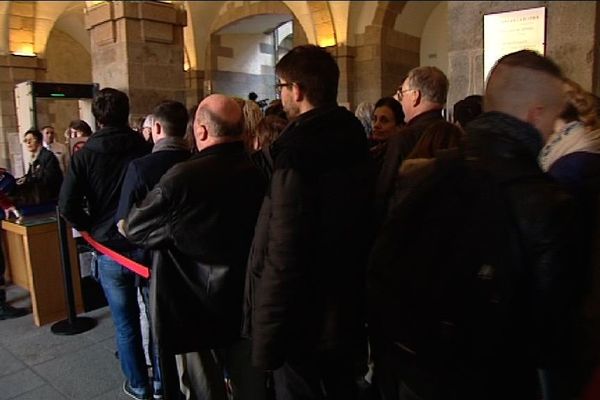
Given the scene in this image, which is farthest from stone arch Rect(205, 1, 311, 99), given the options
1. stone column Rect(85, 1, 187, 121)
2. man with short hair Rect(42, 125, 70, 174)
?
man with short hair Rect(42, 125, 70, 174)

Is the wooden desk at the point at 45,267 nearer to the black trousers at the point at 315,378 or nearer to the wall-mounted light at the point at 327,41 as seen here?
the black trousers at the point at 315,378

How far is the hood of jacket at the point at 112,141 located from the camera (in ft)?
8.57

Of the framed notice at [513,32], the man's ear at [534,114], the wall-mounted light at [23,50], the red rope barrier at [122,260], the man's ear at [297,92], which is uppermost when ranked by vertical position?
the wall-mounted light at [23,50]

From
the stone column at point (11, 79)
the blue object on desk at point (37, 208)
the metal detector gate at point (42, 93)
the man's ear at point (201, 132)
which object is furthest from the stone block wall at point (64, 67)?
the man's ear at point (201, 132)

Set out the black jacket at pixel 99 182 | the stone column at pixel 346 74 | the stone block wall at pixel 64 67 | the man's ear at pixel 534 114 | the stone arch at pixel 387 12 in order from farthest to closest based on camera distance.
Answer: the stone block wall at pixel 64 67, the stone column at pixel 346 74, the stone arch at pixel 387 12, the black jacket at pixel 99 182, the man's ear at pixel 534 114

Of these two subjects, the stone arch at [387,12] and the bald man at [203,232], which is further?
the stone arch at [387,12]

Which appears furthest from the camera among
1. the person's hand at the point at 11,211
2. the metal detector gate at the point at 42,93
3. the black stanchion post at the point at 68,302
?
the metal detector gate at the point at 42,93

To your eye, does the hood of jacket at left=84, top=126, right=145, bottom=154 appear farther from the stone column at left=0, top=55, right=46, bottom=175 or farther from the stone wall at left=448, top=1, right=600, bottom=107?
the stone column at left=0, top=55, right=46, bottom=175

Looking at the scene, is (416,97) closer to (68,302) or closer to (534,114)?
(534,114)

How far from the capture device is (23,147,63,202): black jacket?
4.24m

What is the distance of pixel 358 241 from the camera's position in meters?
1.61

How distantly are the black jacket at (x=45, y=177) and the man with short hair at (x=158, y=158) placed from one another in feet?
7.62

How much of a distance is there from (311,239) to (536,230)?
0.66 metres

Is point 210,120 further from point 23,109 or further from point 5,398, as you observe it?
point 23,109
